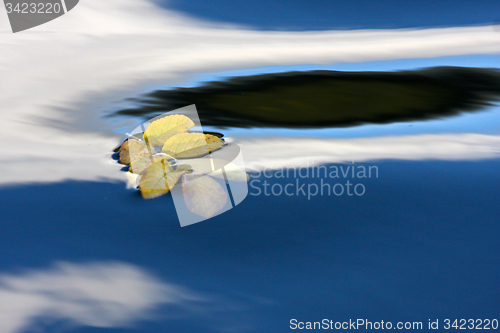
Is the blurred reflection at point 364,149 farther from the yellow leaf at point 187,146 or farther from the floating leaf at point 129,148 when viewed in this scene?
the floating leaf at point 129,148

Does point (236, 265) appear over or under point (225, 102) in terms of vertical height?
under

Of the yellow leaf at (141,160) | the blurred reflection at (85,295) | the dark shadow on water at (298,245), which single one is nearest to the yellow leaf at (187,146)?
the yellow leaf at (141,160)

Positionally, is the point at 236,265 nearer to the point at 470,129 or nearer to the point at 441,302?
the point at 441,302

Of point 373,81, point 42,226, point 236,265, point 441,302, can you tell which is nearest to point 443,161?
point 441,302

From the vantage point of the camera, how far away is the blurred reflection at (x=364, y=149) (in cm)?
102

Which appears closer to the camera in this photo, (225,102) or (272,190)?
(272,190)

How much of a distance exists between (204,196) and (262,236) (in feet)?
0.52

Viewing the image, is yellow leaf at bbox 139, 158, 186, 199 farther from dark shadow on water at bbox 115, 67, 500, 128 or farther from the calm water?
dark shadow on water at bbox 115, 67, 500, 128

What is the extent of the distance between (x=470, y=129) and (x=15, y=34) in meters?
2.42

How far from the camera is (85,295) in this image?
23.3 inches

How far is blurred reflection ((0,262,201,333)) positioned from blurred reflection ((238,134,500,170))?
17.4 inches

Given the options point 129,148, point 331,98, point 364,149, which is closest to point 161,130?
point 129,148

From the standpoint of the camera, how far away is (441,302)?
0.60 m

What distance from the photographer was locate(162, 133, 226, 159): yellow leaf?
937mm
